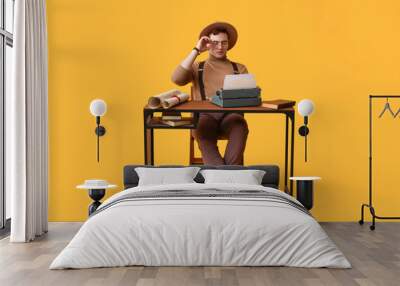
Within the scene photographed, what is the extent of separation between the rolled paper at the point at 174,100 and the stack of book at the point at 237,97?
1.00 feet

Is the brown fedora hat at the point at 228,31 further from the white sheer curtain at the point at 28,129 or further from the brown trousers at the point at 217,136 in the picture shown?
the white sheer curtain at the point at 28,129

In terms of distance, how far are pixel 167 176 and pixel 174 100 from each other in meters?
0.78

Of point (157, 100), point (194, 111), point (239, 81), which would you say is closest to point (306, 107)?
point (239, 81)

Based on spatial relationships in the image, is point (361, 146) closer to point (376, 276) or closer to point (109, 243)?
point (376, 276)

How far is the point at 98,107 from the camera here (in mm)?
6750

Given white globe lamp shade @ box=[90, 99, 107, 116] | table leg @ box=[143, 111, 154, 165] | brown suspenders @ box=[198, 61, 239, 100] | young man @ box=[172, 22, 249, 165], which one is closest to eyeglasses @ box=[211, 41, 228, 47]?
young man @ box=[172, 22, 249, 165]

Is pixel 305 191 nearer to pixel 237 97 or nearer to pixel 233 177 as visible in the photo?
pixel 233 177

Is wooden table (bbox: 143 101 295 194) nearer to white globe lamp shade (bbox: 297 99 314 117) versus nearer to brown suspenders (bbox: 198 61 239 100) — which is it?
brown suspenders (bbox: 198 61 239 100)

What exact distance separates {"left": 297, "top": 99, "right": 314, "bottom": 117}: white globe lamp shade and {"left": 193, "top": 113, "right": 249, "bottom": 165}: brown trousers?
0.88m

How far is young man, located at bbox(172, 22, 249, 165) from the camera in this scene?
20.3 ft

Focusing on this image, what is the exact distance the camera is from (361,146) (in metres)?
7.06

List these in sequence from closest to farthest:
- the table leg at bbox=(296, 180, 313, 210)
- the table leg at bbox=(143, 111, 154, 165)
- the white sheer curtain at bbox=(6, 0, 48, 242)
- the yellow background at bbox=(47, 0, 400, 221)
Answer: the white sheer curtain at bbox=(6, 0, 48, 242)
the table leg at bbox=(143, 111, 154, 165)
the table leg at bbox=(296, 180, 313, 210)
the yellow background at bbox=(47, 0, 400, 221)

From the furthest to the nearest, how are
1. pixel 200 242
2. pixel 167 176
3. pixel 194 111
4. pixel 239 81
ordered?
pixel 239 81
pixel 194 111
pixel 167 176
pixel 200 242

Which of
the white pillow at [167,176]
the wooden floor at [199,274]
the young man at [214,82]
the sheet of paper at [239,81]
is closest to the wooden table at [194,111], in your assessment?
the young man at [214,82]
